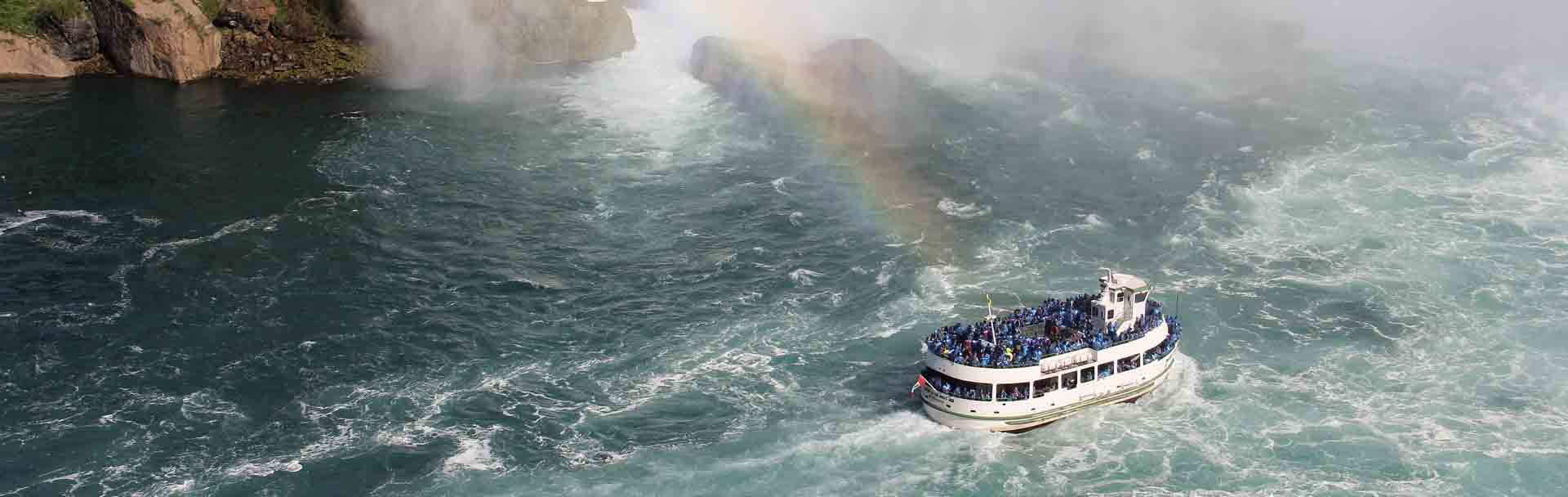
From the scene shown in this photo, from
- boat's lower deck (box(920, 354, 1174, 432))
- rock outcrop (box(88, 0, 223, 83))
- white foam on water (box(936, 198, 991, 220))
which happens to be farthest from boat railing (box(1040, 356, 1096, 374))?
rock outcrop (box(88, 0, 223, 83))

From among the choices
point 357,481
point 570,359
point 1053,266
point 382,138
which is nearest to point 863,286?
point 1053,266

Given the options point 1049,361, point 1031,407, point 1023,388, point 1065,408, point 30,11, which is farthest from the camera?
point 30,11

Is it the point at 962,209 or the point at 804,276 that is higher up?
the point at 962,209

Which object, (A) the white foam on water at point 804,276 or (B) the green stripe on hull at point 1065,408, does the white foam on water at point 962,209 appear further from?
(B) the green stripe on hull at point 1065,408

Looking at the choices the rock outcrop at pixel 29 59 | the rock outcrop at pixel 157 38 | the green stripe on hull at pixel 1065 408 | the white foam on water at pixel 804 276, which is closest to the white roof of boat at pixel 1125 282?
the green stripe on hull at pixel 1065 408

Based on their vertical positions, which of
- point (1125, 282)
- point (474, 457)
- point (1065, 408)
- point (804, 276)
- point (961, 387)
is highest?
point (1125, 282)

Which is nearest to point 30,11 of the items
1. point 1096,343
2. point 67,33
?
point 67,33

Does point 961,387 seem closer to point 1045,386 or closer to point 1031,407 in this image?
point 1031,407
